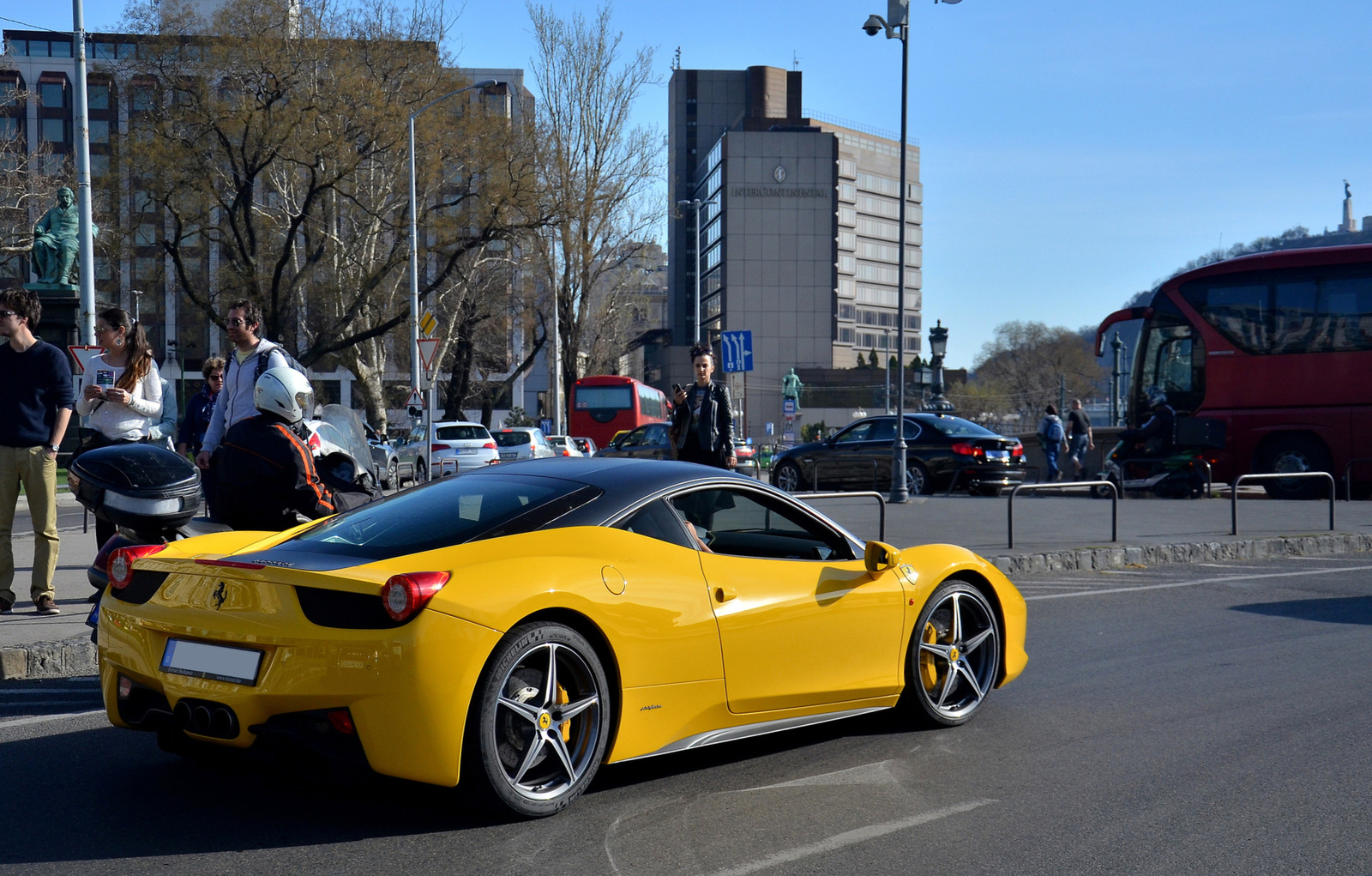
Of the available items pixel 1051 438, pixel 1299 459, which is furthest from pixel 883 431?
pixel 1299 459

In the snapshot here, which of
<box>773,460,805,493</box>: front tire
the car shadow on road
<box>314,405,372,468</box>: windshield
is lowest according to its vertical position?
the car shadow on road

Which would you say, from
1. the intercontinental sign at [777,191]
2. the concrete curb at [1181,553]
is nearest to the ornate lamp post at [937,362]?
the concrete curb at [1181,553]

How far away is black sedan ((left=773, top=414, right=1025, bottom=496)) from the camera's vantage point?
21.2 meters

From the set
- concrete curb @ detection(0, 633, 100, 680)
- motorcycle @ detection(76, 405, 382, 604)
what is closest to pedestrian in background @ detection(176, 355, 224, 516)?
concrete curb @ detection(0, 633, 100, 680)

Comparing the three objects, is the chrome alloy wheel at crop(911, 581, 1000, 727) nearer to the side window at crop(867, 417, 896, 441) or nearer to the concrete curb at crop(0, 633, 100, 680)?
the concrete curb at crop(0, 633, 100, 680)

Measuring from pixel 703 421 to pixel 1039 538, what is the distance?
227 inches

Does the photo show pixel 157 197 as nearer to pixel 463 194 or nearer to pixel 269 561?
pixel 463 194

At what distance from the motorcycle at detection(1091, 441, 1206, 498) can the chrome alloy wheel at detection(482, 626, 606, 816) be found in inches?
717

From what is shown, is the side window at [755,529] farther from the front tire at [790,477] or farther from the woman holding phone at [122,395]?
the front tire at [790,477]

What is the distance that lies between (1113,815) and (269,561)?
2.98 meters

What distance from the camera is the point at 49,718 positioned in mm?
5574

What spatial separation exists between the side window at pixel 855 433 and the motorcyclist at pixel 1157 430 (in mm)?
4979

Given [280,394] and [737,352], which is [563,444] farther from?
[280,394]

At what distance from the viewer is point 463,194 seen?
34219 mm
